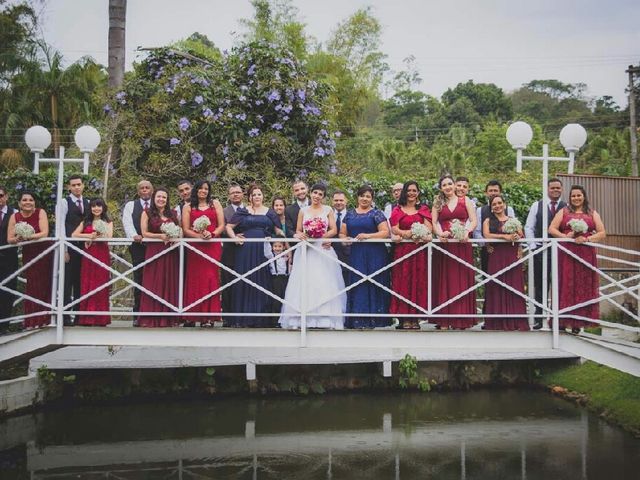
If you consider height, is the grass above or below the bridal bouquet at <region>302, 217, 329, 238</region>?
below

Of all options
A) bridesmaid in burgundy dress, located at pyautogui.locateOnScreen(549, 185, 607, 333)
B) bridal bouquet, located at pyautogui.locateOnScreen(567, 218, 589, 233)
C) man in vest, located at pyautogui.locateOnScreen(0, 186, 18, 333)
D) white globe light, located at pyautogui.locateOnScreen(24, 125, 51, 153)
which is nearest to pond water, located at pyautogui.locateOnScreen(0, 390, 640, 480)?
man in vest, located at pyautogui.locateOnScreen(0, 186, 18, 333)

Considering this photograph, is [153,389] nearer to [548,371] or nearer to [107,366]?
[107,366]

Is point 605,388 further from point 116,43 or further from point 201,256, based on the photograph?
point 116,43

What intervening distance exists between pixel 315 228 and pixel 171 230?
5.22ft

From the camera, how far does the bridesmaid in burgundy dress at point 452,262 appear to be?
874 centimetres

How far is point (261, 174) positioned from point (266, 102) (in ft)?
4.52

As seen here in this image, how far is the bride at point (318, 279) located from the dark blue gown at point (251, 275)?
340 mm

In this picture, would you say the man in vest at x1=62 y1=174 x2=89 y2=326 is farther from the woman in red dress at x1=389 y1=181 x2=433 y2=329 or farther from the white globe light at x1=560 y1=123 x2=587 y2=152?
the white globe light at x1=560 y1=123 x2=587 y2=152

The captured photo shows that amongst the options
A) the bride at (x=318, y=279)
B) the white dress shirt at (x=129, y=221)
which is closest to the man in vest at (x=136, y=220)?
the white dress shirt at (x=129, y=221)

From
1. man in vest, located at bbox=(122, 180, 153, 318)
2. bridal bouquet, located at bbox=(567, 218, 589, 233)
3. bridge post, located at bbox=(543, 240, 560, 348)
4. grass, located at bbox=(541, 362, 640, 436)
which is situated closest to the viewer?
bridge post, located at bbox=(543, 240, 560, 348)

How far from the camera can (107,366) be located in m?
11.5

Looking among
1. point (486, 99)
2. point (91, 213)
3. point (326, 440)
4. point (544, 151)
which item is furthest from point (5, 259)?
point (486, 99)

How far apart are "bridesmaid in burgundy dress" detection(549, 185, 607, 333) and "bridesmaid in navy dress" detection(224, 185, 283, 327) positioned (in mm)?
3376

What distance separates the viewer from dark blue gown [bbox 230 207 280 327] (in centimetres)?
927
